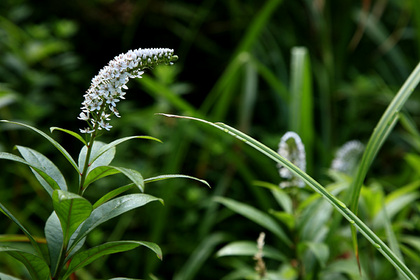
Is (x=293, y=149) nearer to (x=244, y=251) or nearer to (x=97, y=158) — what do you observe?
(x=244, y=251)

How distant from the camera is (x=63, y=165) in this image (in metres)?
2.02

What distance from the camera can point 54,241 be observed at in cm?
68

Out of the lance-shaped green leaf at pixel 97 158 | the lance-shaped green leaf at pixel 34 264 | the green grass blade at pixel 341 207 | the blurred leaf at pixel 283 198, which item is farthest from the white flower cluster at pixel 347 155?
the lance-shaped green leaf at pixel 34 264

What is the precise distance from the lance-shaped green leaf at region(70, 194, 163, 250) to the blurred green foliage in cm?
61

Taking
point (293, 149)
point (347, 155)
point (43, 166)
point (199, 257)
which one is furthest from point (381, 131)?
point (199, 257)

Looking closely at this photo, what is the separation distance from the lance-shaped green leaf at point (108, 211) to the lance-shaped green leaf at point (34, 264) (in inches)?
1.9

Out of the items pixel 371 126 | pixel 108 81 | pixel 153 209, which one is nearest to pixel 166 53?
pixel 108 81

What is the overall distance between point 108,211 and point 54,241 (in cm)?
10

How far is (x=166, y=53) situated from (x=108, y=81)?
0.10 meters

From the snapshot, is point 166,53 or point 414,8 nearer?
point 166,53

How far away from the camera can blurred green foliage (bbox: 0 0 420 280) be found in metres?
1.62

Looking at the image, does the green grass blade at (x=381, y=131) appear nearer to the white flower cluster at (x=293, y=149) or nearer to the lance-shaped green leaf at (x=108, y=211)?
the white flower cluster at (x=293, y=149)

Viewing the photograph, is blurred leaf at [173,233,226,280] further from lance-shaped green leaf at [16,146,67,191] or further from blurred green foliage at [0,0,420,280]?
lance-shaped green leaf at [16,146,67,191]

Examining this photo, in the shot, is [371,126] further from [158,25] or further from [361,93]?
[158,25]
